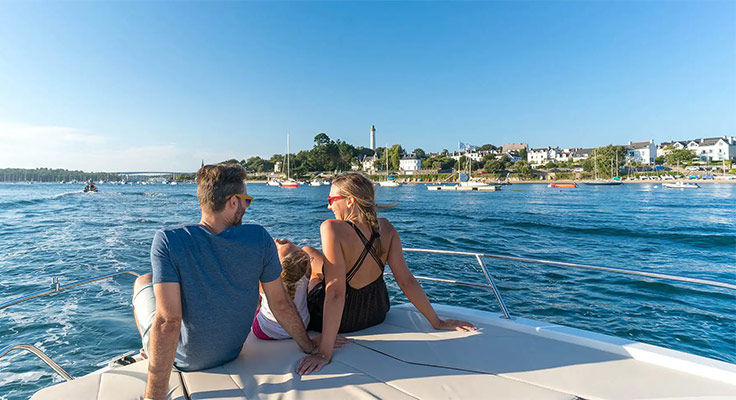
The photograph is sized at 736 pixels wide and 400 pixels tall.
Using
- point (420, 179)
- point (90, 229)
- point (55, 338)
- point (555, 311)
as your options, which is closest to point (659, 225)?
point (555, 311)

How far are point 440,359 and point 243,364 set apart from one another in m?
1.07

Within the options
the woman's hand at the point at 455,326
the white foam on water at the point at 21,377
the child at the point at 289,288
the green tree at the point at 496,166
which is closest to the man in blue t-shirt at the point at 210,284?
the child at the point at 289,288

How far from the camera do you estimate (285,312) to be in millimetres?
2055

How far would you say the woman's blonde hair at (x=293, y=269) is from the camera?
2330mm

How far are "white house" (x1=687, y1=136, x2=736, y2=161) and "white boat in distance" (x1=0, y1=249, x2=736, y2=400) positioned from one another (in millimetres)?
121846

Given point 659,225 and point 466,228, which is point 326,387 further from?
point 659,225

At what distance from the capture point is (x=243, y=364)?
1993 mm

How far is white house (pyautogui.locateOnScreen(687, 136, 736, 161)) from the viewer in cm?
9075

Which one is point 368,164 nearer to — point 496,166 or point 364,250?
point 496,166

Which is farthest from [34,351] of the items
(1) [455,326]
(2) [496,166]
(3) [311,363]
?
(2) [496,166]

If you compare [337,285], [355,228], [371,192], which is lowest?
[337,285]

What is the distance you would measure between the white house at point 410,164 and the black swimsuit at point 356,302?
374 ft

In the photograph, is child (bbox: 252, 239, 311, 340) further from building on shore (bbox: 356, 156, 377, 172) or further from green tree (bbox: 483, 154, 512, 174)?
building on shore (bbox: 356, 156, 377, 172)

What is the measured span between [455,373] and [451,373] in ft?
0.07
